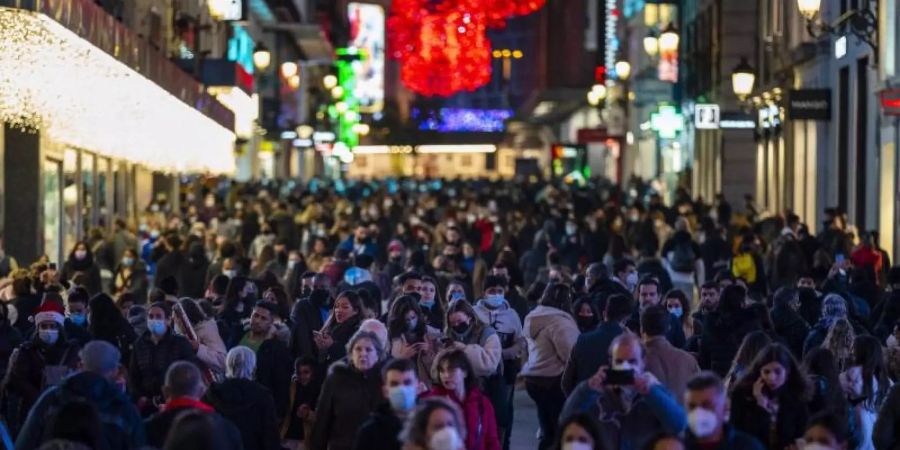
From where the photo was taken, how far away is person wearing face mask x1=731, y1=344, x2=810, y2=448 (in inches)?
423

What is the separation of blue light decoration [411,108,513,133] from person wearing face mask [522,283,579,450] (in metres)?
156

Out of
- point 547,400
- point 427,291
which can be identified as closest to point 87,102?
point 427,291

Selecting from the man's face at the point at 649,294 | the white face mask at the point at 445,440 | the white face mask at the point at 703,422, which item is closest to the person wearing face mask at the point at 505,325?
the man's face at the point at 649,294

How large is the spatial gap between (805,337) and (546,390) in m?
1.70

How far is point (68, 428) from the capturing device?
9.19 m

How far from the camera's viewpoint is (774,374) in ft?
35.2

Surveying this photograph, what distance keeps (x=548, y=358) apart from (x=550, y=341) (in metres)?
0.11

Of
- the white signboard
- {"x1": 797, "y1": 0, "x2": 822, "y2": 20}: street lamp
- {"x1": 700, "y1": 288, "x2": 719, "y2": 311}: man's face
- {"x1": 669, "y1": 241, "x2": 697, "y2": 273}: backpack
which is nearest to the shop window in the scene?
{"x1": 669, "y1": 241, "x2": 697, "y2": 273}: backpack

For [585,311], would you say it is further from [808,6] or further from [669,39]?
[669,39]

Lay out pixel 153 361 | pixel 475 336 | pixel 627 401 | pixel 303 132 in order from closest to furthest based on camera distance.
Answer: pixel 627 401 < pixel 153 361 < pixel 475 336 < pixel 303 132

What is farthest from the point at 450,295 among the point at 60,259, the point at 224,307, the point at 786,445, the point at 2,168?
the point at 60,259

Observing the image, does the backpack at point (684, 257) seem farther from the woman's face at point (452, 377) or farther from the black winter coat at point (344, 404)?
the woman's face at point (452, 377)

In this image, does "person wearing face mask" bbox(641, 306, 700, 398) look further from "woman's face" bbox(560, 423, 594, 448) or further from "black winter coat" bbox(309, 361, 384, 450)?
"woman's face" bbox(560, 423, 594, 448)

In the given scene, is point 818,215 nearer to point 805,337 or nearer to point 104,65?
point 104,65
